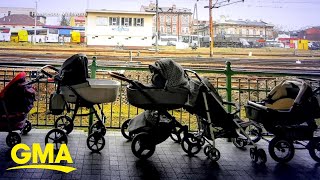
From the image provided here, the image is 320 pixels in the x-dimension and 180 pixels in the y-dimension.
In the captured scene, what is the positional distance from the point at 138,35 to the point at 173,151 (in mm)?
5134

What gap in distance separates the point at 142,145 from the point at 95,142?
1.75 feet

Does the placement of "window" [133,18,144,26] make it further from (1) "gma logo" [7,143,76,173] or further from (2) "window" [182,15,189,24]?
(1) "gma logo" [7,143,76,173]

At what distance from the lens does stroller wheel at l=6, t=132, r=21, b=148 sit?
3139 mm

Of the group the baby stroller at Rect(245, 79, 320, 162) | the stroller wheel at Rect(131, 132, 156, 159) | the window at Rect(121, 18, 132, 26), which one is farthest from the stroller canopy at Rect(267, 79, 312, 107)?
the window at Rect(121, 18, 132, 26)

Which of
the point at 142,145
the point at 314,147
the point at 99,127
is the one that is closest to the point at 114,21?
the point at 99,127

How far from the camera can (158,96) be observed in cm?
287

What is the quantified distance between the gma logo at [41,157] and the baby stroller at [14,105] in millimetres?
186

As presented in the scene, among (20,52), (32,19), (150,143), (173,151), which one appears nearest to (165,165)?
(150,143)

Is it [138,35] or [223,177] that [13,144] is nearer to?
[223,177]

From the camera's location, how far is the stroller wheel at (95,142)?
3129 mm

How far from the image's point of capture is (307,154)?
3.29 m

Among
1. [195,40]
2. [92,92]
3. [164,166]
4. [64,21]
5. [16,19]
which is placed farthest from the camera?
[195,40]

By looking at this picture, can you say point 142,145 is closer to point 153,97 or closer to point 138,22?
point 153,97

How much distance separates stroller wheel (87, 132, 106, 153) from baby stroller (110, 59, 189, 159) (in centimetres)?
40
